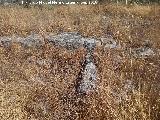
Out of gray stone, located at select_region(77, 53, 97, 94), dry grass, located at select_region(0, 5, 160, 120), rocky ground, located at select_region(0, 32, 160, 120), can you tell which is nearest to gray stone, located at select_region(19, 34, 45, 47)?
rocky ground, located at select_region(0, 32, 160, 120)

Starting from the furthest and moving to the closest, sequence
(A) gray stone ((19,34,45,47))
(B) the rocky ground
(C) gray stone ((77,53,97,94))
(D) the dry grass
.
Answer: (A) gray stone ((19,34,45,47)), (C) gray stone ((77,53,97,94)), (B) the rocky ground, (D) the dry grass

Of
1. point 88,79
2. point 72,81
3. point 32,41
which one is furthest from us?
point 32,41

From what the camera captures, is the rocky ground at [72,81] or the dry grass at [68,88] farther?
the rocky ground at [72,81]

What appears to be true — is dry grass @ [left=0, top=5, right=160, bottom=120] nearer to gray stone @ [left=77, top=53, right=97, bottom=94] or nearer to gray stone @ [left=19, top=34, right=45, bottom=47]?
gray stone @ [left=77, top=53, right=97, bottom=94]

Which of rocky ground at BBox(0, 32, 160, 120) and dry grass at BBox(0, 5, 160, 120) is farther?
rocky ground at BBox(0, 32, 160, 120)

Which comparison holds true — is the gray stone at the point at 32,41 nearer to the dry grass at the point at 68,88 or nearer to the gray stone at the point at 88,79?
the dry grass at the point at 68,88

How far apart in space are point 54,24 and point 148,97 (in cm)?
839

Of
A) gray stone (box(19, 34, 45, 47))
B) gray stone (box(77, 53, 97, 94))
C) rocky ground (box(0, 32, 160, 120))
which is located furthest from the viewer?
gray stone (box(19, 34, 45, 47))

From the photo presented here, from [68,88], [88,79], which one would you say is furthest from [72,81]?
[88,79]

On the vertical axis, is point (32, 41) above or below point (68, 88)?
above

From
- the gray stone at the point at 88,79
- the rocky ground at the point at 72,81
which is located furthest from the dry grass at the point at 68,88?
the gray stone at the point at 88,79

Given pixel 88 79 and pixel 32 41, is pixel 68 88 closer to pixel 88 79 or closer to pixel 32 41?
pixel 88 79

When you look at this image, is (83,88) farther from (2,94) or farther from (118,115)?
(118,115)

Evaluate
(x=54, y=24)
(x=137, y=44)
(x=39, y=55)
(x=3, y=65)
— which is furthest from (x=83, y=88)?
(x=54, y=24)
